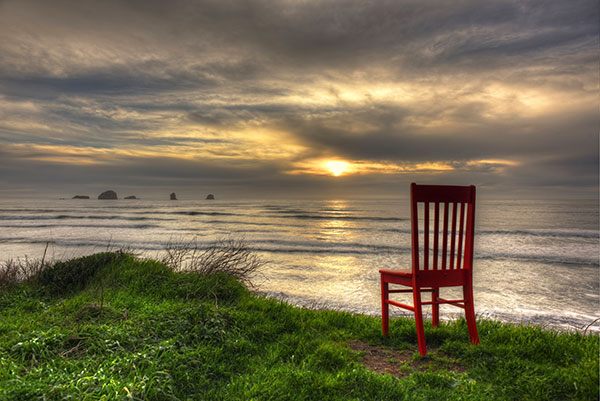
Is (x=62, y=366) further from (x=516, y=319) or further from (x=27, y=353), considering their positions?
(x=516, y=319)

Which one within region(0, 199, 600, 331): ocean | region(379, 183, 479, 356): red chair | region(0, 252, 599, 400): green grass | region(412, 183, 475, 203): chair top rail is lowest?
region(0, 199, 600, 331): ocean

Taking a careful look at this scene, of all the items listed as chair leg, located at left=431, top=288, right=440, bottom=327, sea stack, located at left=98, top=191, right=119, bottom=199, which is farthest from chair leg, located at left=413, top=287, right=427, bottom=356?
sea stack, located at left=98, top=191, right=119, bottom=199

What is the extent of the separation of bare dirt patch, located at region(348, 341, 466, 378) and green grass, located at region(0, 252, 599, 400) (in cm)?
2

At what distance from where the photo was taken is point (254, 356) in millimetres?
3904


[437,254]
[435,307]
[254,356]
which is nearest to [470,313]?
[435,307]

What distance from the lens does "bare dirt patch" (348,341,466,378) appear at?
3754 mm

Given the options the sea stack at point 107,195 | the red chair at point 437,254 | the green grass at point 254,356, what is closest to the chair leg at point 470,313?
the red chair at point 437,254

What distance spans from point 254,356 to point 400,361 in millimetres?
1694

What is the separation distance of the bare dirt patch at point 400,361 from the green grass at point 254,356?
21 mm

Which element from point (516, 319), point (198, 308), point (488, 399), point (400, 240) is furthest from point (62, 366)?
point (400, 240)

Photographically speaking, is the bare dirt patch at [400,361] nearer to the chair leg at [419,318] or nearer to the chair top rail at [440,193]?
the chair leg at [419,318]

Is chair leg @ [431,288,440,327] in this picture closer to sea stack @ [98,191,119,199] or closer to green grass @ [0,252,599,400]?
green grass @ [0,252,599,400]

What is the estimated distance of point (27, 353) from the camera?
130 inches

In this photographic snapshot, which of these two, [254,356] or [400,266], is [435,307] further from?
[400,266]
